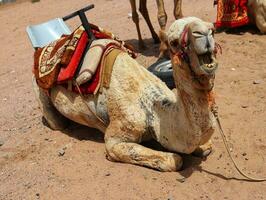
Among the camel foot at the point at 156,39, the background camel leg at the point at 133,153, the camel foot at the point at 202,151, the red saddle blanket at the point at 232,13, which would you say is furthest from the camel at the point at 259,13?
the background camel leg at the point at 133,153

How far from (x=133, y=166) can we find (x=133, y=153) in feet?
0.39

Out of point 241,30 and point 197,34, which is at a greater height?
point 197,34

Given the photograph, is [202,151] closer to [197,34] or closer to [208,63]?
[208,63]

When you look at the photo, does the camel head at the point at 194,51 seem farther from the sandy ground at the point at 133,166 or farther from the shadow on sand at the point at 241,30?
the shadow on sand at the point at 241,30

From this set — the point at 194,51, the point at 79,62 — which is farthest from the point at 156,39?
the point at 194,51

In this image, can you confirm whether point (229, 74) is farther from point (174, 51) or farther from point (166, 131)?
point (174, 51)

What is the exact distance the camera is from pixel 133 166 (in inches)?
165

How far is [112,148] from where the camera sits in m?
4.30

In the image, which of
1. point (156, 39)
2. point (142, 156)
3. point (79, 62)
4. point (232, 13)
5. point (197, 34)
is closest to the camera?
point (197, 34)

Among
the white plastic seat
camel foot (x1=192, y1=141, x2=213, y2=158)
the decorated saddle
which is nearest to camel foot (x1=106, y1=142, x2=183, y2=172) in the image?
camel foot (x1=192, y1=141, x2=213, y2=158)

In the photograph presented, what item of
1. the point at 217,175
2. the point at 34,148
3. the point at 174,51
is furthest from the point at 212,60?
the point at 34,148

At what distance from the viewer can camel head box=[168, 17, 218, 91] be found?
317 cm

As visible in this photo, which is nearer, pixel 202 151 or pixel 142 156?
pixel 142 156

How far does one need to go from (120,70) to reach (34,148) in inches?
53.0
